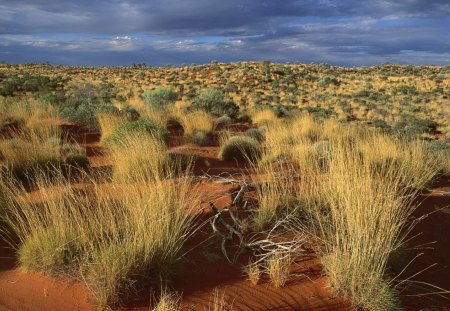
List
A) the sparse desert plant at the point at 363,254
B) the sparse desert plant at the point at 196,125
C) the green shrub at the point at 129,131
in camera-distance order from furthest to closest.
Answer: the sparse desert plant at the point at 196,125 < the green shrub at the point at 129,131 < the sparse desert plant at the point at 363,254

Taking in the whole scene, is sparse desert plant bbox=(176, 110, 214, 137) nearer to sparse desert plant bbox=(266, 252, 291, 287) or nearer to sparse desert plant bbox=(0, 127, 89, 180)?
sparse desert plant bbox=(0, 127, 89, 180)

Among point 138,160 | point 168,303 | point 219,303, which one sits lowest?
point 219,303

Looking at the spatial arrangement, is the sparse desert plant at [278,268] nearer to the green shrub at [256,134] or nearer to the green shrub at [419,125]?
the green shrub at [256,134]

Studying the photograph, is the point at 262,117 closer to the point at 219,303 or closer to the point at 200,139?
the point at 200,139

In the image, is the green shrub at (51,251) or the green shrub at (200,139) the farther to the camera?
the green shrub at (200,139)


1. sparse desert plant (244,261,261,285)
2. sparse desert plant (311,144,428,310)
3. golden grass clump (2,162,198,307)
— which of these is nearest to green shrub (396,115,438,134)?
sparse desert plant (311,144,428,310)

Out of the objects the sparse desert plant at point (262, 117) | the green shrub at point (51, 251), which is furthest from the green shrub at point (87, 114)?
the green shrub at point (51, 251)

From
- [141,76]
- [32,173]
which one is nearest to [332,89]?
[141,76]

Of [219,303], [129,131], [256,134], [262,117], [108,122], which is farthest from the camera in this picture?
[262,117]

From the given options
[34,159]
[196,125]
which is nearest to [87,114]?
[196,125]

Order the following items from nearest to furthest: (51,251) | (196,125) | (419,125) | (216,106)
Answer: (51,251)
(196,125)
(216,106)
(419,125)

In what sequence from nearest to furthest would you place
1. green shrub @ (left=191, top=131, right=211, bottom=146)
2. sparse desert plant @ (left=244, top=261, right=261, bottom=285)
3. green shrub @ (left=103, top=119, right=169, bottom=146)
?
sparse desert plant @ (left=244, top=261, right=261, bottom=285) → green shrub @ (left=103, top=119, right=169, bottom=146) → green shrub @ (left=191, top=131, right=211, bottom=146)

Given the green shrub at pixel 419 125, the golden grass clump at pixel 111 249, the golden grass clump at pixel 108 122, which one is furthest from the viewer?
the green shrub at pixel 419 125

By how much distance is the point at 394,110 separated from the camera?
1055 inches
